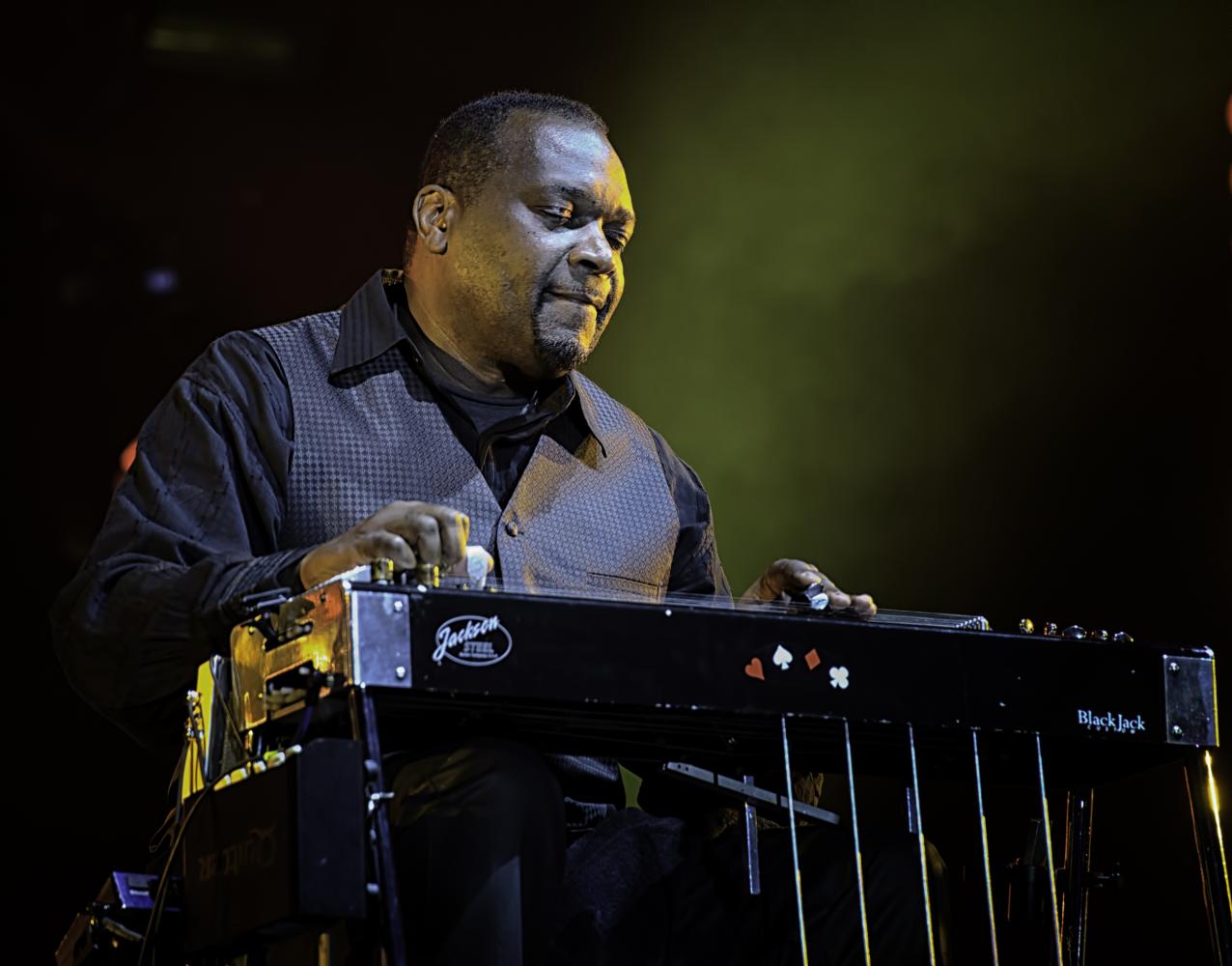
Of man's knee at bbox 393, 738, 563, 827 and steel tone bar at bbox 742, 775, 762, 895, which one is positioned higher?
man's knee at bbox 393, 738, 563, 827

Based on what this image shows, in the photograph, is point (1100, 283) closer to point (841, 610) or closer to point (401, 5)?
point (401, 5)

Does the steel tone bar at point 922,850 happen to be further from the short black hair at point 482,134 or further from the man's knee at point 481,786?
the short black hair at point 482,134

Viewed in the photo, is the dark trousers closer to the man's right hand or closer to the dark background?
the man's right hand

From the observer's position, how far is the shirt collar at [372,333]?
107 inches

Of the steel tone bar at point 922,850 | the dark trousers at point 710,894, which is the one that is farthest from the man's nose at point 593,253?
the steel tone bar at point 922,850

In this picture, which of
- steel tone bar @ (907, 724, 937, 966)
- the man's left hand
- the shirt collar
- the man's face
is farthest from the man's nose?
steel tone bar @ (907, 724, 937, 966)

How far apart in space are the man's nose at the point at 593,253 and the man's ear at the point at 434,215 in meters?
0.25

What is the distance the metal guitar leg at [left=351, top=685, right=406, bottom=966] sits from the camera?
1.73 meters

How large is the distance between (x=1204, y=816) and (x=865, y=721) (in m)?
0.53

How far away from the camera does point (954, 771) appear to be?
238 cm

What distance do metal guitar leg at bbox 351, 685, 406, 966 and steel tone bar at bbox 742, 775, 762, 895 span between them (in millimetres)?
661

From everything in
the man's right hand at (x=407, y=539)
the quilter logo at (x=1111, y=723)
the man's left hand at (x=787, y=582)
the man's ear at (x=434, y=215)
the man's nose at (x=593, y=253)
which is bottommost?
the quilter logo at (x=1111, y=723)

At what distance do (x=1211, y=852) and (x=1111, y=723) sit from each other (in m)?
0.23

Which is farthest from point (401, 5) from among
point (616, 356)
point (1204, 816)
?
point (1204, 816)
